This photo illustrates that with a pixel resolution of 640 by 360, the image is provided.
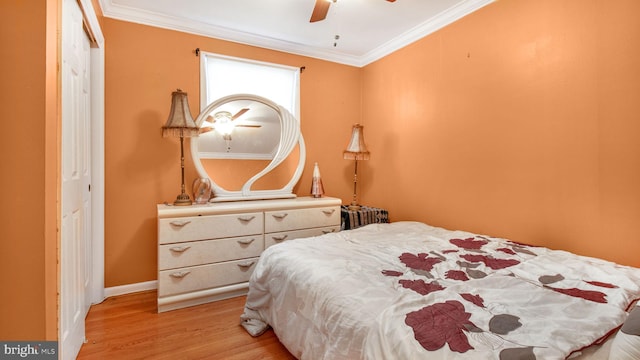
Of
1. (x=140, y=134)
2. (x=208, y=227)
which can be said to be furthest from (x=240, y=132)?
(x=208, y=227)

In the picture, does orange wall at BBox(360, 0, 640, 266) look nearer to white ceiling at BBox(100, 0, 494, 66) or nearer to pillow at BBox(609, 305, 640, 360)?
white ceiling at BBox(100, 0, 494, 66)

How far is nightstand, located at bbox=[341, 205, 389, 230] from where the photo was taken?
314 centimetres

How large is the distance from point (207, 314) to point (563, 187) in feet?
8.59

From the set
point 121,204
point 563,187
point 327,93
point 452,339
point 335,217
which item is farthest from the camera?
point 327,93

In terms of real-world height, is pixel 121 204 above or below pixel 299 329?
above

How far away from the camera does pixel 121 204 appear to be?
263 centimetres

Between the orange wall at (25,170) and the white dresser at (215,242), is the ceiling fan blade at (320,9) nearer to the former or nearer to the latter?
the orange wall at (25,170)

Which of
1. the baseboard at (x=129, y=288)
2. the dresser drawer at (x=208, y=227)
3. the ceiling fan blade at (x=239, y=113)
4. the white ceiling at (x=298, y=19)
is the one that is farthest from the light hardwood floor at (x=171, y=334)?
the white ceiling at (x=298, y=19)

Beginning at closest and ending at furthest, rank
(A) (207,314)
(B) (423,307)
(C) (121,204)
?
(B) (423,307)
(A) (207,314)
(C) (121,204)

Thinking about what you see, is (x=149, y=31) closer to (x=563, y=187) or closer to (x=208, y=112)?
(x=208, y=112)

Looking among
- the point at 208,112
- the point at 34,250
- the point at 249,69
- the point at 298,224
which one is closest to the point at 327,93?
the point at 249,69

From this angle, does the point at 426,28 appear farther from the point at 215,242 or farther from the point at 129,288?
the point at 129,288

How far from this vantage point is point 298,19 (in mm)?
2752

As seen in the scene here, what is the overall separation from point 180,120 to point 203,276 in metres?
1.30
